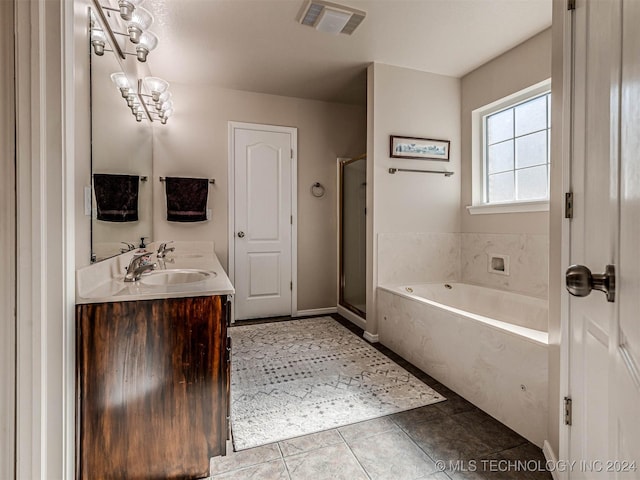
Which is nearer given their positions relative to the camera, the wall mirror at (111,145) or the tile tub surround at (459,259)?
the wall mirror at (111,145)

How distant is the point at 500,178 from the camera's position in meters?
2.94

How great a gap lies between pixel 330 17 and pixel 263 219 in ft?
6.84

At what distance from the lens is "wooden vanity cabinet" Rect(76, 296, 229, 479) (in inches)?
48.7

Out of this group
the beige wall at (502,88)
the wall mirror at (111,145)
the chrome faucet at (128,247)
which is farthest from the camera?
the beige wall at (502,88)

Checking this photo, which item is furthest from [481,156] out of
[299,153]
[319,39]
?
[299,153]

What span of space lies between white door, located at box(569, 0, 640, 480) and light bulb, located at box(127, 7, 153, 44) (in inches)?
68.9

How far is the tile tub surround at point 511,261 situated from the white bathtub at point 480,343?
10 cm

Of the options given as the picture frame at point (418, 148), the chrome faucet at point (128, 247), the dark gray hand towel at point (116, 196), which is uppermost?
the picture frame at point (418, 148)

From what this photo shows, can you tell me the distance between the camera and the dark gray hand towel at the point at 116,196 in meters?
1.57

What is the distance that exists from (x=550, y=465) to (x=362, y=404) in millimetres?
911

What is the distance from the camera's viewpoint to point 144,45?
1.62 meters

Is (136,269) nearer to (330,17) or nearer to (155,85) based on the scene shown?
(155,85)

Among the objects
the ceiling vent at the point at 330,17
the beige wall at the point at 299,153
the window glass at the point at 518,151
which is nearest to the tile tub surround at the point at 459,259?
the window glass at the point at 518,151

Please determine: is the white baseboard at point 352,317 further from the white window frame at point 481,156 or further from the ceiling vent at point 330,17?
the ceiling vent at point 330,17
